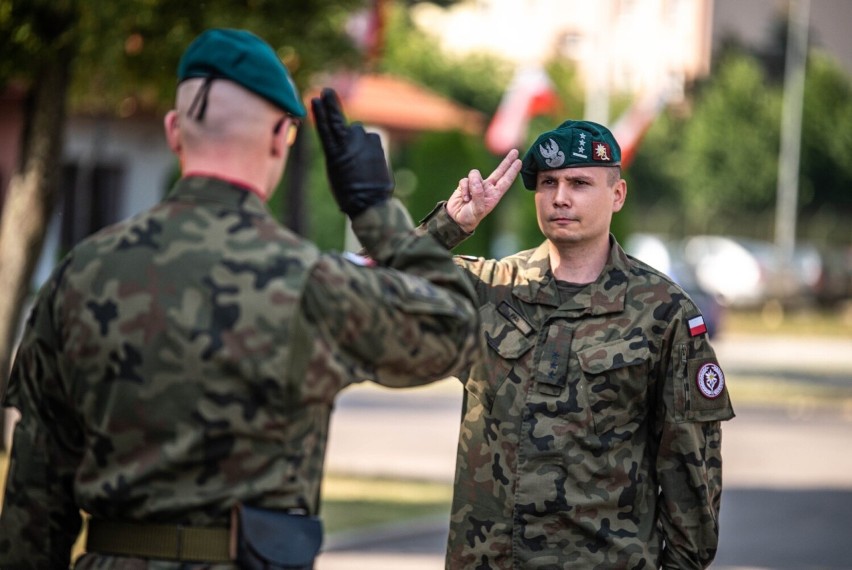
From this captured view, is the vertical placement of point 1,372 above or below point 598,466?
above

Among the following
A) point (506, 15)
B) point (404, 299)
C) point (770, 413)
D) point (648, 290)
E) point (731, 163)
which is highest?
point (506, 15)

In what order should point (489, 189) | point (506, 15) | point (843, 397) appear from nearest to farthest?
point (489, 189)
point (843, 397)
point (506, 15)

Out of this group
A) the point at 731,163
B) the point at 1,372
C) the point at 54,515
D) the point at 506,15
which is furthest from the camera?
the point at 506,15

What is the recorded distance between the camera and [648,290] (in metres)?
4.51

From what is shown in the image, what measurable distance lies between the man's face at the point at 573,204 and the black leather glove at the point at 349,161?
4.34 ft

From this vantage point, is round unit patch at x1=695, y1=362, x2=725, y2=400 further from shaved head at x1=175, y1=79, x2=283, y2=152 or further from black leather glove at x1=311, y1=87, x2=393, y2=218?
shaved head at x1=175, y1=79, x2=283, y2=152

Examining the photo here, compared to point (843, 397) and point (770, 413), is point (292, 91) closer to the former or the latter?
point (770, 413)

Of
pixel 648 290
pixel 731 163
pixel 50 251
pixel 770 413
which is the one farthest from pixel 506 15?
pixel 648 290

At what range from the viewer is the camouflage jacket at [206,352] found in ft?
9.72

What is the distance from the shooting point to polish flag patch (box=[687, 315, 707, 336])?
441cm

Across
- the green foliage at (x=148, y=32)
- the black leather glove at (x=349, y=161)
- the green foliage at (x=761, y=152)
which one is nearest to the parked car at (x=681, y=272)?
the green foliage at (x=148, y=32)

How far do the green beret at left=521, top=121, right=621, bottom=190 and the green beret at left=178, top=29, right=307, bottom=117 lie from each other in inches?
60.2

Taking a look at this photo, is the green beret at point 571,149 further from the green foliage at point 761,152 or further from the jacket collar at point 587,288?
the green foliage at point 761,152

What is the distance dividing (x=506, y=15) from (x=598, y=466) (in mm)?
61746
